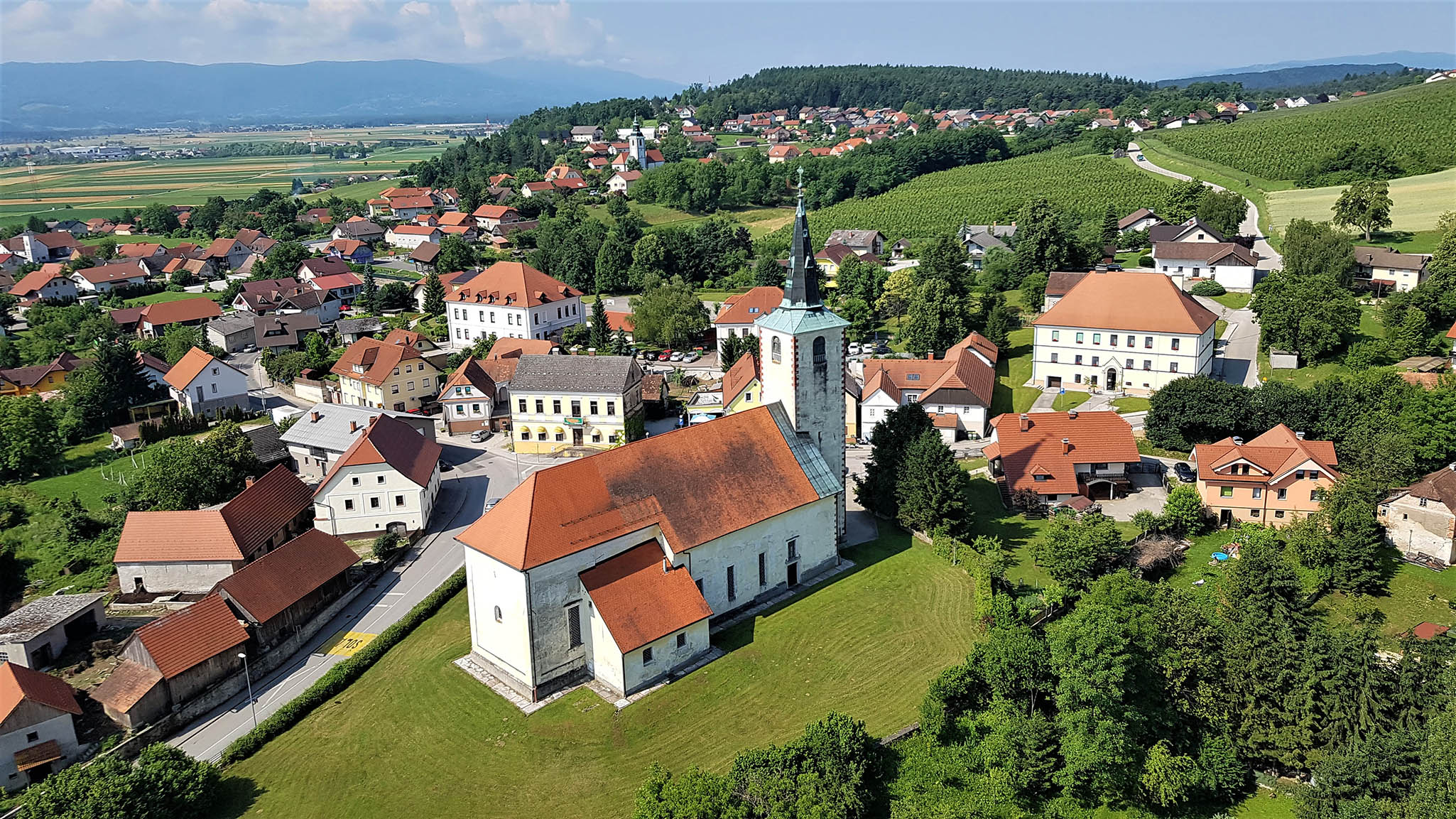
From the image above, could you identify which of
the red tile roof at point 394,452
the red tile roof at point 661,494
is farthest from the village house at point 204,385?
the red tile roof at point 661,494

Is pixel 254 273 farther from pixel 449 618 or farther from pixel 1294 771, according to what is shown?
pixel 1294 771

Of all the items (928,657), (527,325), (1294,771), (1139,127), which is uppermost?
(1139,127)

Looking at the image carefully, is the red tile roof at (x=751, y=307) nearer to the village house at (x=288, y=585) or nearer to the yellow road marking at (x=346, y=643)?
Answer: the village house at (x=288, y=585)

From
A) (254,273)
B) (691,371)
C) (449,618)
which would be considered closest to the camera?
(449,618)

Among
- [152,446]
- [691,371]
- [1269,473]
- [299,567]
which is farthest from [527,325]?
[1269,473]

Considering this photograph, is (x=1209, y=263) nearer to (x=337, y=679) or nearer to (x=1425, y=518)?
(x=1425, y=518)

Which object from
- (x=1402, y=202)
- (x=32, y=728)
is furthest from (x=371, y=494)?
(x=1402, y=202)
